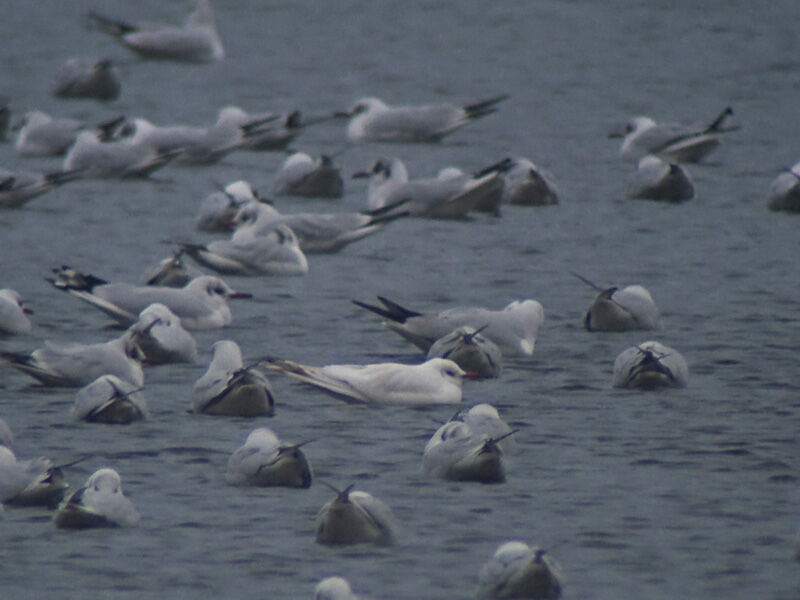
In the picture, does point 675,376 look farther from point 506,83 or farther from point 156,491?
point 506,83

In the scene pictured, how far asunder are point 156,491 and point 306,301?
569 centimetres

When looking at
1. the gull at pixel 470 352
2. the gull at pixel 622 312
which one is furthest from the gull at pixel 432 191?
the gull at pixel 470 352

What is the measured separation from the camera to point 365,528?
932 cm

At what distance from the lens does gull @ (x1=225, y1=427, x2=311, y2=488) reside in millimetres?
10336

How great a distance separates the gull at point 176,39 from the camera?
30.6m

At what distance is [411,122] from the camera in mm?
23906

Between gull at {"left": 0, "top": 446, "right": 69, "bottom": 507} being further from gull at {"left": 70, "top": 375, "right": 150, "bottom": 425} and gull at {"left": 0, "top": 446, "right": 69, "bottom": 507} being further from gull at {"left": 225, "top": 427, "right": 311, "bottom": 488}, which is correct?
gull at {"left": 70, "top": 375, "right": 150, "bottom": 425}

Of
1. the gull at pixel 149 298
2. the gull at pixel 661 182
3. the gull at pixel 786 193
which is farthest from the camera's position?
the gull at pixel 661 182

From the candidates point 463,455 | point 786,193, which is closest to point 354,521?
point 463,455

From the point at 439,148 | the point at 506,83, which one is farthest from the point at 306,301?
the point at 506,83

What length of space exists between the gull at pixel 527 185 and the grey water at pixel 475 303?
0.65ft

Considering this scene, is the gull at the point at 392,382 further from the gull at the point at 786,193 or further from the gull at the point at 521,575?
the gull at the point at 786,193

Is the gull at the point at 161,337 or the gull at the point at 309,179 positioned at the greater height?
the gull at the point at 161,337

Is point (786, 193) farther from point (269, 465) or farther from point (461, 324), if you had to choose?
point (269, 465)
